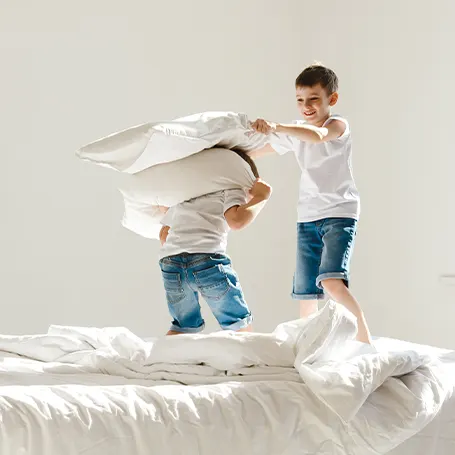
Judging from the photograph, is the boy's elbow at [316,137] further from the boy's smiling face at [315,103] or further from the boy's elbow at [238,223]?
the boy's elbow at [238,223]

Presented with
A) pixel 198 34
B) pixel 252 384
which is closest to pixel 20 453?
pixel 252 384

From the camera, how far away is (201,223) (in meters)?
2.23

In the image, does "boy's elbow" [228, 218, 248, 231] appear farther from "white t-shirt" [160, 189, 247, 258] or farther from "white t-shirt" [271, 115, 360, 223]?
"white t-shirt" [271, 115, 360, 223]

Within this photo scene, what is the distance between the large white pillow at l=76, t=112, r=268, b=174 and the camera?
82.2 inches

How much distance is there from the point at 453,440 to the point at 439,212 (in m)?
2.27

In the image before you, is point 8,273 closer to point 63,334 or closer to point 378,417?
point 63,334

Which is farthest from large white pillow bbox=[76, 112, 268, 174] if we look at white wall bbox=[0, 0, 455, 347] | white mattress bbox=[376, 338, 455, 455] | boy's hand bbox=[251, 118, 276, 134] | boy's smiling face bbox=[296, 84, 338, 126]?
white wall bbox=[0, 0, 455, 347]

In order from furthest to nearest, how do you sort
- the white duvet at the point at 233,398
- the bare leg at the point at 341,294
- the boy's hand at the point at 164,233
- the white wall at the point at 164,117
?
the white wall at the point at 164,117 → the bare leg at the point at 341,294 → the boy's hand at the point at 164,233 → the white duvet at the point at 233,398

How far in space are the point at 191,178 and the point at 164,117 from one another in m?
1.91

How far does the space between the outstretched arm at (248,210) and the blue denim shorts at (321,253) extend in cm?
43

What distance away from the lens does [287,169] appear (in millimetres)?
4445

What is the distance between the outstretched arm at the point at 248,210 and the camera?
2203mm

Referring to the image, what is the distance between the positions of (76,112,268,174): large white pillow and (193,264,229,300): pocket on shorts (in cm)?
32

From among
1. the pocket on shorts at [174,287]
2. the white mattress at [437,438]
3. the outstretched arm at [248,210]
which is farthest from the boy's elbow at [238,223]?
the white mattress at [437,438]
